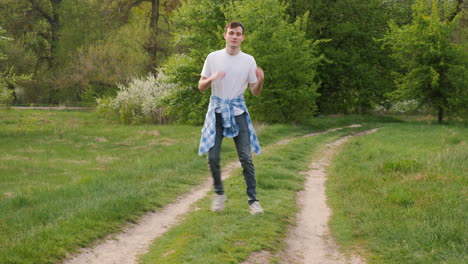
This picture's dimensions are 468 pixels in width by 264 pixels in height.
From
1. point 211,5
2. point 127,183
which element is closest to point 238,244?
point 127,183

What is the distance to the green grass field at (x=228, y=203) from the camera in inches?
212

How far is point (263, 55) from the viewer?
23078mm

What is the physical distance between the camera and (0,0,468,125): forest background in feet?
78.7

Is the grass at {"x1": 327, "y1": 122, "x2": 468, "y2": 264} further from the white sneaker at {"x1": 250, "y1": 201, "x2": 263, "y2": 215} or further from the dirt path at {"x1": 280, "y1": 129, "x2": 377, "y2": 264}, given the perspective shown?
the white sneaker at {"x1": 250, "y1": 201, "x2": 263, "y2": 215}

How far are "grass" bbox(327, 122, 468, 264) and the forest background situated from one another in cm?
1250

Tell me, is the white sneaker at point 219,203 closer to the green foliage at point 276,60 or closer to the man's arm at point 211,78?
the man's arm at point 211,78

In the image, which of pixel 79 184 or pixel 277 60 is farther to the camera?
pixel 277 60

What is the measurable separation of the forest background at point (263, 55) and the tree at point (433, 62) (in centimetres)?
6

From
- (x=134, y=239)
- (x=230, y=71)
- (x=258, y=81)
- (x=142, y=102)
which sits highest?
(x=230, y=71)

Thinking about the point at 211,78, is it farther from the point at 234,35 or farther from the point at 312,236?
the point at 312,236

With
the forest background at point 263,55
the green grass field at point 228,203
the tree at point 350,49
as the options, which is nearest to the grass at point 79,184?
the green grass field at point 228,203

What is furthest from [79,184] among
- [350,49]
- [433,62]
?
[350,49]

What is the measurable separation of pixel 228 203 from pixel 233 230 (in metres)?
1.72

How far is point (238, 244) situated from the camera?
5.43m
